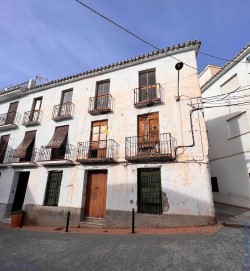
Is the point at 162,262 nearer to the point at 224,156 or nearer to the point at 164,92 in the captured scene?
the point at 164,92

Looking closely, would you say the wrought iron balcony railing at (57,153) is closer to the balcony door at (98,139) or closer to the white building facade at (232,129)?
the balcony door at (98,139)

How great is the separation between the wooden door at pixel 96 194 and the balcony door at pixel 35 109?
6.69 m

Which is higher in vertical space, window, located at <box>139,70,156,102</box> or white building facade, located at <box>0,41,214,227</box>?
window, located at <box>139,70,156,102</box>

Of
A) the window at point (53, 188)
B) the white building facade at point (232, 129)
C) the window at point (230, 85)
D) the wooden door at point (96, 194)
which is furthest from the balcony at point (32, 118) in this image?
the window at point (230, 85)

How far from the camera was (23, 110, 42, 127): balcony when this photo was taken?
41.8 feet

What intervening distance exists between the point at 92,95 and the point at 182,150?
7.06 meters

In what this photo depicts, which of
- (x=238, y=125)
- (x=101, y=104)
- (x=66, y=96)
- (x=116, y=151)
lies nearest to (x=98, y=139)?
(x=116, y=151)

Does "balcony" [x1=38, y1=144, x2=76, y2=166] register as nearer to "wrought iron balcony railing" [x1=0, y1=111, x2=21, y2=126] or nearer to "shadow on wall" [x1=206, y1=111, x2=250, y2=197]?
"wrought iron balcony railing" [x1=0, y1=111, x2=21, y2=126]

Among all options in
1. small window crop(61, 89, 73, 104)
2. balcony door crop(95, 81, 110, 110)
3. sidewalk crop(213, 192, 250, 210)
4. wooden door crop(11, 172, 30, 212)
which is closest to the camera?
sidewalk crop(213, 192, 250, 210)

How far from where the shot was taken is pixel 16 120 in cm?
1392

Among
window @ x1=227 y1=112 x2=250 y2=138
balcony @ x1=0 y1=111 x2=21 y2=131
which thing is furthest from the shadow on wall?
balcony @ x1=0 y1=111 x2=21 y2=131

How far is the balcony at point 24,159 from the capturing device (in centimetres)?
1156

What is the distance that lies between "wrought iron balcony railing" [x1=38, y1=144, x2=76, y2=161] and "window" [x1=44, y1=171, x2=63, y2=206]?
0.97 m

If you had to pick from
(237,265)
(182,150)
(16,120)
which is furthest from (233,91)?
(16,120)
